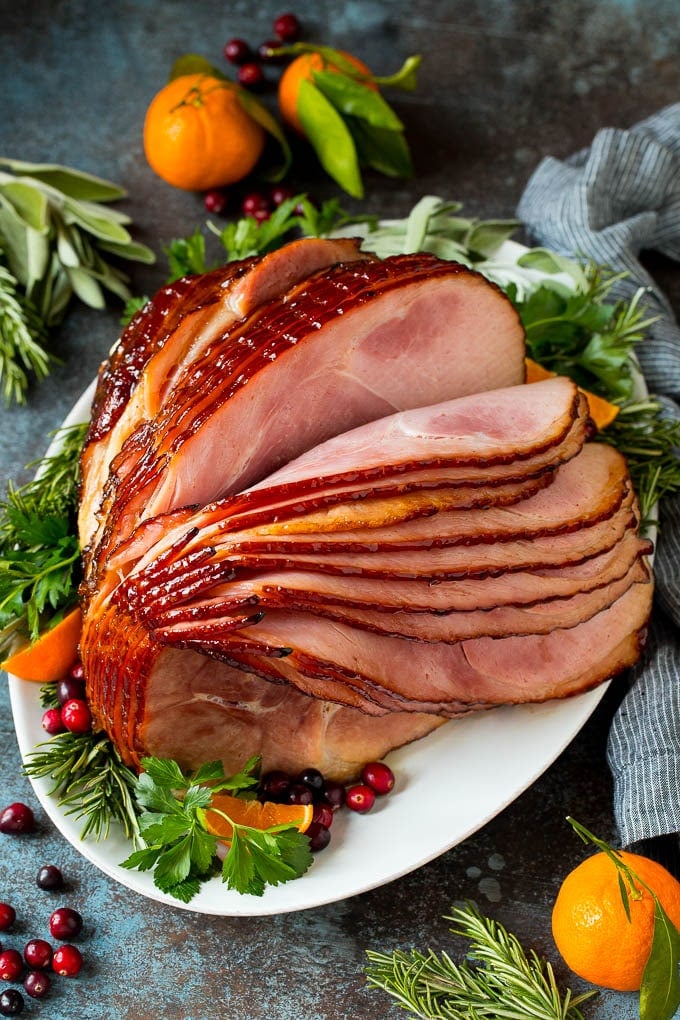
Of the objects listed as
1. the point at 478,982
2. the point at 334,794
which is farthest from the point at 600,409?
the point at 478,982

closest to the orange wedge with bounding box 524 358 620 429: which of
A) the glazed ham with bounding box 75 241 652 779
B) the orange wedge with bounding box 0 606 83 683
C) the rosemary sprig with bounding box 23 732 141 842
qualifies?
the glazed ham with bounding box 75 241 652 779

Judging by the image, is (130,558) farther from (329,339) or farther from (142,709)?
(329,339)

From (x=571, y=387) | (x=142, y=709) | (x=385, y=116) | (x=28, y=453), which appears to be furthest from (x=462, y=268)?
(x=28, y=453)

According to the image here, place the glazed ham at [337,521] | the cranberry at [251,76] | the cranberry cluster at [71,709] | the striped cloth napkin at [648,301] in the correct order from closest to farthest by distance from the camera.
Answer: the glazed ham at [337,521]
the cranberry cluster at [71,709]
the striped cloth napkin at [648,301]
the cranberry at [251,76]

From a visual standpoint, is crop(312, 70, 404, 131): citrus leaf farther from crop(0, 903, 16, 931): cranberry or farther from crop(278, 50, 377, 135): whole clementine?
crop(0, 903, 16, 931): cranberry

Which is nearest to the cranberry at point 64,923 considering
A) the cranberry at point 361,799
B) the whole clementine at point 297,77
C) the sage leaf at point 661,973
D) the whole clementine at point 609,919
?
the cranberry at point 361,799

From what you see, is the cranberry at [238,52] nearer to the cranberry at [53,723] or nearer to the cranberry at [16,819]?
the cranberry at [53,723]

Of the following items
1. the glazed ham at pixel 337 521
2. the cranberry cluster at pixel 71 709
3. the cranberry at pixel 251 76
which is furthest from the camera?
the cranberry at pixel 251 76

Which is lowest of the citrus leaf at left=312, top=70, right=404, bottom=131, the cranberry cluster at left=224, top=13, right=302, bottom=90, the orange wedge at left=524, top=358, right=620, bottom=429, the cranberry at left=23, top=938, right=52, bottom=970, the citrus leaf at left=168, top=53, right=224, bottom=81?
the cranberry at left=23, top=938, right=52, bottom=970
